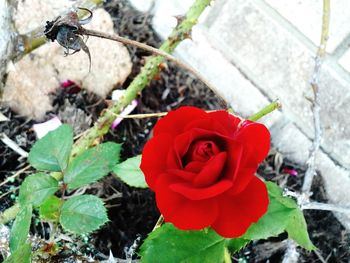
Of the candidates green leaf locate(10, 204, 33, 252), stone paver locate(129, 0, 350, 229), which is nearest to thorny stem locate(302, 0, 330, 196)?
stone paver locate(129, 0, 350, 229)

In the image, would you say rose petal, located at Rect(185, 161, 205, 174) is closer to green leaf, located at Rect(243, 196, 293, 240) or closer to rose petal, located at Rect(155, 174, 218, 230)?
rose petal, located at Rect(155, 174, 218, 230)

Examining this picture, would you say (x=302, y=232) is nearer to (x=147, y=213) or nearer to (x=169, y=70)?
(x=147, y=213)

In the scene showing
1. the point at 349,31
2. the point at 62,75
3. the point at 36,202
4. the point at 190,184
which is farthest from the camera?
the point at 62,75

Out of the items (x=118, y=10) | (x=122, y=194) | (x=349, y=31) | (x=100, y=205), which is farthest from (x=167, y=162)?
(x=118, y=10)

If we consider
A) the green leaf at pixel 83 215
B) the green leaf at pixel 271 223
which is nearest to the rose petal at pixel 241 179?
the green leaf at pixel 271 223

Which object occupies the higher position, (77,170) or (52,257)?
(77,170)

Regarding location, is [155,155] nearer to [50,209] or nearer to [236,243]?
[236,243]

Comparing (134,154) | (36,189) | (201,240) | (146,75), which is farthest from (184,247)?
(134,154)
